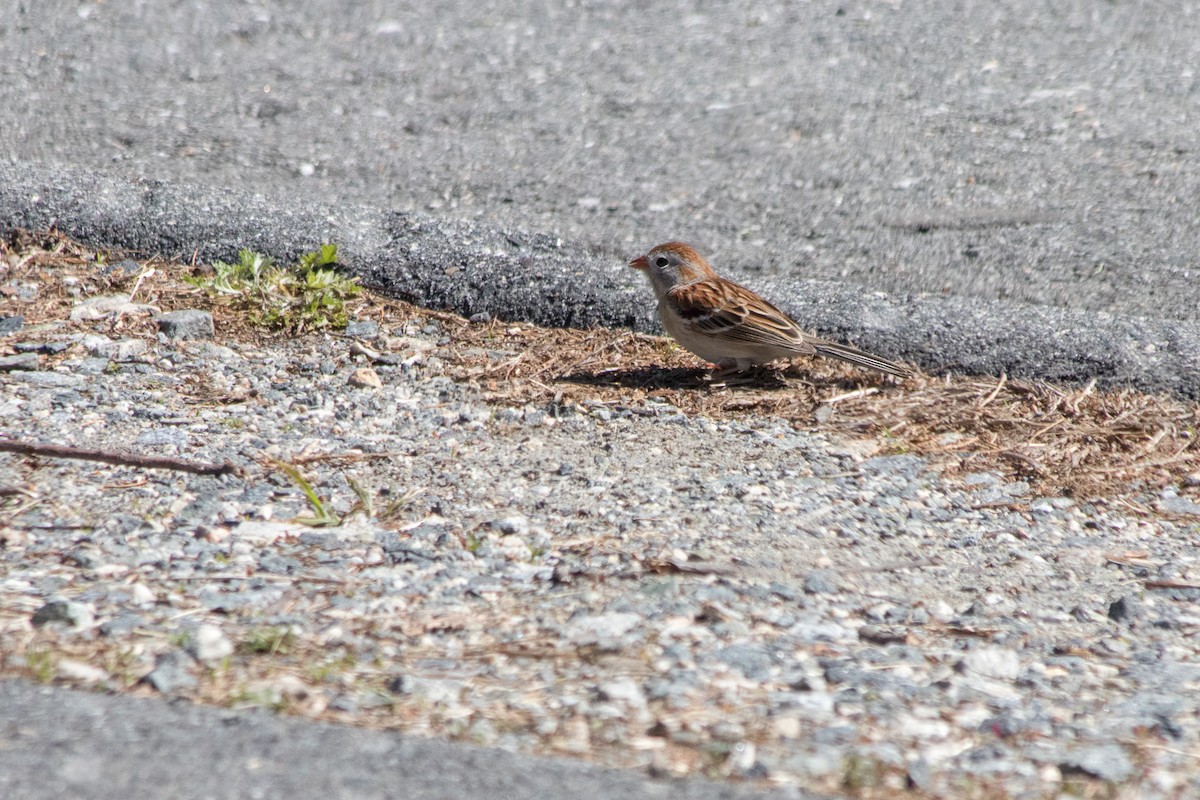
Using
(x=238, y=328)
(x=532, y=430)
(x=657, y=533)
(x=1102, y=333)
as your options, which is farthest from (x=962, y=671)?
(x=238, y=328)

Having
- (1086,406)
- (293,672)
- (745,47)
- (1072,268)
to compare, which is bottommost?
(293,672)

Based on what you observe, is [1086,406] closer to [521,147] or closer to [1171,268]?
[1171,268]

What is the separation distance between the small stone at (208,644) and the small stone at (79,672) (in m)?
0.19

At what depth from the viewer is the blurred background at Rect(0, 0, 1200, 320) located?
6137mm

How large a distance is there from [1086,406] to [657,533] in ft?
6.70

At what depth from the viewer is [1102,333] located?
5102 millimetres

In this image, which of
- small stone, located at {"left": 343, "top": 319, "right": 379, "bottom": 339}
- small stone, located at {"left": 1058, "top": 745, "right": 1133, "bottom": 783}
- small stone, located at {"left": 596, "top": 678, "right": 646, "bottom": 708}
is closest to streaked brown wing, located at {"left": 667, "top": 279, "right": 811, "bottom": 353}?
small stone, located at {"left": 343, "top": 319, "right": 379, "bottom": 339}

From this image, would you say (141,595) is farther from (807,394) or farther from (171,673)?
(807,394)

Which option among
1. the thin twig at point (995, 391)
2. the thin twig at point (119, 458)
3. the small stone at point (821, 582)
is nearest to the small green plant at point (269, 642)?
the thin twig at point (119, 458)

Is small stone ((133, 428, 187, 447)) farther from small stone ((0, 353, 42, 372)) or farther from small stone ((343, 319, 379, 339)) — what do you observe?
small stone ((343, 319, 379, 339))

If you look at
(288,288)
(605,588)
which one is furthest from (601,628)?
(288,288)

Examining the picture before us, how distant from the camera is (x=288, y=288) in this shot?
5410mm

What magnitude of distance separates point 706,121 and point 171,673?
5558 millimetres

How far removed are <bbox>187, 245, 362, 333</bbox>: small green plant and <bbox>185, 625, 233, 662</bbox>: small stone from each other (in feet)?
8.05
